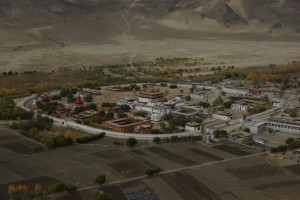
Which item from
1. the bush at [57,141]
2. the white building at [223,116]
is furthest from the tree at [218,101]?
the bush at [57,141]

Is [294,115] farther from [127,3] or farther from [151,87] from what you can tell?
[127,3]

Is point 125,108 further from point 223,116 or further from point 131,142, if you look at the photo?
point 131,142

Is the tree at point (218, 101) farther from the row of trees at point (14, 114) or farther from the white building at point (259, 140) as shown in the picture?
the row of trees at point (14, 114)

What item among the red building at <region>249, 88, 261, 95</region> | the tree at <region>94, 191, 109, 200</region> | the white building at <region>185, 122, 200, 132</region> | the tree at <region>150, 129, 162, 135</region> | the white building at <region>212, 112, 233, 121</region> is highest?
the red building at <region>249, 88, 261, 95</region>

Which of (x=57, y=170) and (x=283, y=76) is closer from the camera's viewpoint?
(x=57, y=170)

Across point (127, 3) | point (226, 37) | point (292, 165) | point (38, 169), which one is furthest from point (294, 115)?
point (127, 3)

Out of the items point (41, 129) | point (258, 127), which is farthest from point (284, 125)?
point (41, 129)

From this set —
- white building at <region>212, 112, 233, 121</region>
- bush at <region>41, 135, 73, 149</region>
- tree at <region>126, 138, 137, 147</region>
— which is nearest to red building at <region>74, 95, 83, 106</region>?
bush at <region>41, 135, 73, 149</region>

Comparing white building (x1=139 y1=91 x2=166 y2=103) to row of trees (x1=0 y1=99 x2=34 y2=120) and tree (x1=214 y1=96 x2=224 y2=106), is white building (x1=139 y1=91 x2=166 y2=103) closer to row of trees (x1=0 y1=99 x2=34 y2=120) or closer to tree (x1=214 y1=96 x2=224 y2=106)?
tree (x1=214 y1=96 x2=224 y2=106)
